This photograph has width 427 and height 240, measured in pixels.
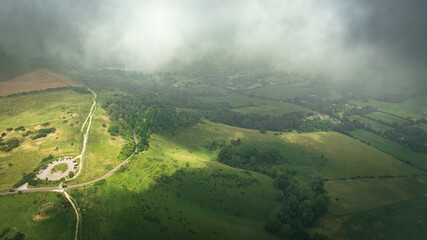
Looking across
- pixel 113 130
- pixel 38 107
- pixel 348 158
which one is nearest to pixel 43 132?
pixel 113 130

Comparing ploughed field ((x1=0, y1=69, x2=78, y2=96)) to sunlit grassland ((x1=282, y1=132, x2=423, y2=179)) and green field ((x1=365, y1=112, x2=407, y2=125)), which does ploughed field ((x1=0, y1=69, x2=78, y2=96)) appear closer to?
sunlit grassland ((x1=282, y1=132, x2=423, y2=179))

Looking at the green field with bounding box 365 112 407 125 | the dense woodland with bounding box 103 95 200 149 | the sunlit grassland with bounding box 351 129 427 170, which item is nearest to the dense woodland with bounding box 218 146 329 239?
A: the dense woodland with bounding box 103 95 200 149

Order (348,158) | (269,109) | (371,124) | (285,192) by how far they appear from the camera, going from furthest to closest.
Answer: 1. (269,109)
2. (371,124)
3. (348,158)
4. (285,192)

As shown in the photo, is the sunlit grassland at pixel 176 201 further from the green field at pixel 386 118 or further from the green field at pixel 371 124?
the green field at pixel 386 118

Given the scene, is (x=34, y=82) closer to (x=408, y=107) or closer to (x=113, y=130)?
(x=113, y=130)

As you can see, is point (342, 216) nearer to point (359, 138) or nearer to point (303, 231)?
point (303, 231)

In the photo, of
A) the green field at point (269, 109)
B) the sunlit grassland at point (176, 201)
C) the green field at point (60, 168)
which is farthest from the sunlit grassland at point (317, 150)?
the green field at point (60, 168)
